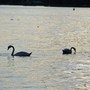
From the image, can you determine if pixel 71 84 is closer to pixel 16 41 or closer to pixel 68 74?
pixel 68 74

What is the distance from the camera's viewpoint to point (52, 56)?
144 ft

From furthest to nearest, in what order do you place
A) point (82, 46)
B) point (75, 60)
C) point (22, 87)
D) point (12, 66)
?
point (82, 46) → point (75, 60) → point (12, 66) → point (22, 87)

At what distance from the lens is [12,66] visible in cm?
3800

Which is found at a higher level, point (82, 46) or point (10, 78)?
point (82, 46)

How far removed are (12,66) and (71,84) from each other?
7828 mm

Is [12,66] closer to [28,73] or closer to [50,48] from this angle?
[28,73]

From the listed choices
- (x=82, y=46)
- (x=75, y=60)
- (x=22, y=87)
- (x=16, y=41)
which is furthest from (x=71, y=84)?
(x=16, y=41)

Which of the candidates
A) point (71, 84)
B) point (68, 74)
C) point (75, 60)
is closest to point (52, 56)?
point (75, 60)

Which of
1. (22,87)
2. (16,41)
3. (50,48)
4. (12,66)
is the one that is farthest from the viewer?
(16,41)

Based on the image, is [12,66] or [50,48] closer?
[12,66]

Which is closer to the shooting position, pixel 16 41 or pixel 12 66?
pixel 12 66

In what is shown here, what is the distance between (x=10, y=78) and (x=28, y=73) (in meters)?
2.26

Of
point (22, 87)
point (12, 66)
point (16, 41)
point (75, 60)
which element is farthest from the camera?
point (16, 41)

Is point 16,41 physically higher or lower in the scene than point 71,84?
higher
